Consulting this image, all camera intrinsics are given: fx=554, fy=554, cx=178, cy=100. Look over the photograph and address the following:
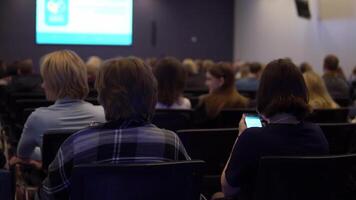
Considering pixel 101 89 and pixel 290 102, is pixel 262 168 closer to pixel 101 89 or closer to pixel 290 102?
pixel 290 102

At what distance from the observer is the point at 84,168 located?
1.74m

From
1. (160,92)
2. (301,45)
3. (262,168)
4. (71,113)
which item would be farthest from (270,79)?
(301,45)

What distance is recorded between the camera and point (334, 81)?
7.01 m

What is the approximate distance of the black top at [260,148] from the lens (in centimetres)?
219

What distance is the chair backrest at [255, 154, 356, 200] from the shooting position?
6.54ft

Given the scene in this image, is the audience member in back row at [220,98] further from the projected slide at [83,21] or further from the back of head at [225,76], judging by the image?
the projected slide at [83,21]

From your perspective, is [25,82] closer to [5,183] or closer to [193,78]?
[193,78]

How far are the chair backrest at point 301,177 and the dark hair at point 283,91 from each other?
0.36 metres

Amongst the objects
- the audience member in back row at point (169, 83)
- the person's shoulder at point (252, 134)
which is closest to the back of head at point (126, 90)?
the person's shoulder at point (252, 134)

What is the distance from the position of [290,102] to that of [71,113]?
3.99 ft

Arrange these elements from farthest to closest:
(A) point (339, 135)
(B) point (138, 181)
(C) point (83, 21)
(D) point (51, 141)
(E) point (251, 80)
A: (C) point (83, 21) → (E) point (251, 80) → (A) point (339, 135) → (D) point (51, 141) → (B) point (138, 181)

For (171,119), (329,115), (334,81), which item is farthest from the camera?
(334,81)

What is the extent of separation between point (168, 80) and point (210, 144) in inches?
58.0

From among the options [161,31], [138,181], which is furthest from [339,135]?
[161,31]
